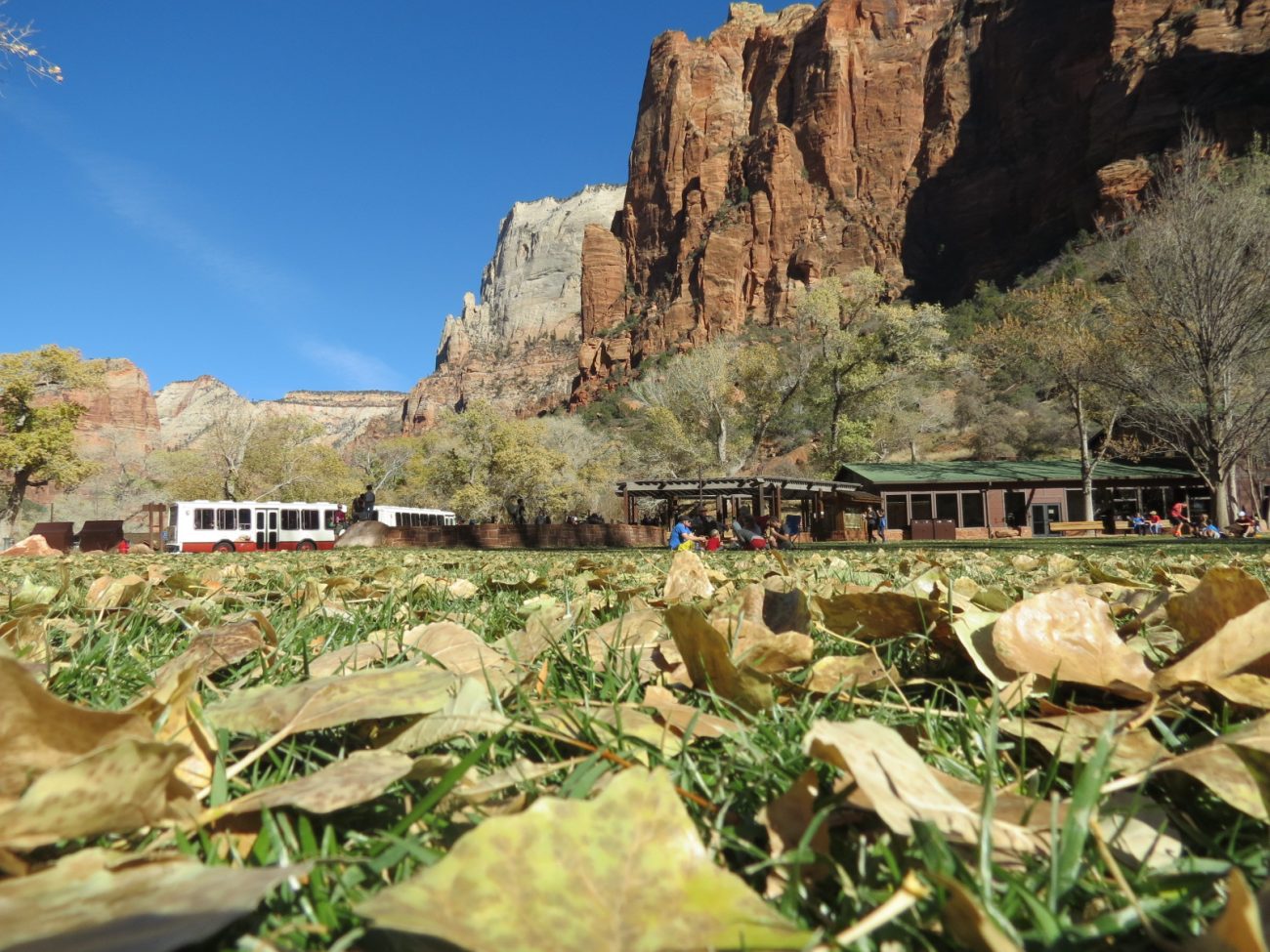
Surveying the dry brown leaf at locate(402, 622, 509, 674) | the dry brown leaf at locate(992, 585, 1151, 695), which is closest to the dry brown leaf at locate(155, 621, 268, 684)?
the dry brown leaf at locate(402, 622, 509, 674)

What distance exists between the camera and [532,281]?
159 metres

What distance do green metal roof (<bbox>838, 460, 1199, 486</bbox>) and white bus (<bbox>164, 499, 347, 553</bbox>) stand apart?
2570cm

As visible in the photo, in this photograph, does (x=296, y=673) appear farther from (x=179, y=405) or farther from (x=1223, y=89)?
(x=179, y=405)

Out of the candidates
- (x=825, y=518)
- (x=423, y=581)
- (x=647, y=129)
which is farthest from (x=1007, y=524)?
(x=647, y=129)

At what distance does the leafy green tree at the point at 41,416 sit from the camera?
34312 mm

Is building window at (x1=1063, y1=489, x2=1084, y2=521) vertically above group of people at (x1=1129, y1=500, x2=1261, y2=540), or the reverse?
building window at (x1=1063, y1=489, x2=1084, y2=521)

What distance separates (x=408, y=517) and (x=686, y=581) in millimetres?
38419

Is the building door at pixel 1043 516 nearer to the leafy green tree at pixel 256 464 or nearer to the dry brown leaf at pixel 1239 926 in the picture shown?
Result: the dry brown leaf at pixel 1239 926

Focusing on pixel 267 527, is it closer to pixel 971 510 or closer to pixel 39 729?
pixel 971 510

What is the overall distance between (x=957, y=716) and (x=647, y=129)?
127984 millimetres

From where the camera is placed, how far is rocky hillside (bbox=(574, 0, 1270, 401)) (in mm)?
67312

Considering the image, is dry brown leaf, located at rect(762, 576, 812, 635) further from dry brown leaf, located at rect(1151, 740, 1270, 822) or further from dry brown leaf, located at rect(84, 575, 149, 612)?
dry brown leaf, located at rect(84, 575, 149, 612)

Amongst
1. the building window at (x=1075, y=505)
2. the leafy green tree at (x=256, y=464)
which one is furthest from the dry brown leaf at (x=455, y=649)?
the leafy green tree at (x=256, y=464)

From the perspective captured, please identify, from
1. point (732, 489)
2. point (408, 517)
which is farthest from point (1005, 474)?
point (408, 517)
